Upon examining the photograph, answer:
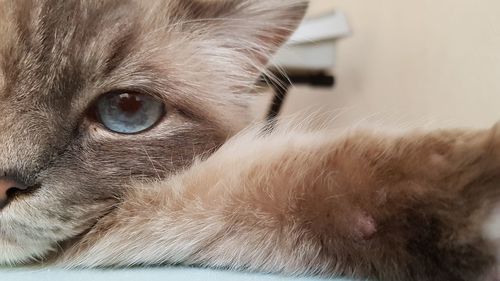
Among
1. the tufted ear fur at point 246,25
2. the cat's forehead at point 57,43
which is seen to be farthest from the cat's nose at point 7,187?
the tufted ear fur at point 246,25

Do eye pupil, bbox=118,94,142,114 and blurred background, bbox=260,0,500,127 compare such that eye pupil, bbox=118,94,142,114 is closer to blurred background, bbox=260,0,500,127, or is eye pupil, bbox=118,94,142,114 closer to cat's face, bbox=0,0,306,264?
cat's face, bbox=0,0,306,264

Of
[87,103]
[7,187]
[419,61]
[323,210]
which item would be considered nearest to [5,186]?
[7,187]

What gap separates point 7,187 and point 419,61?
113cm

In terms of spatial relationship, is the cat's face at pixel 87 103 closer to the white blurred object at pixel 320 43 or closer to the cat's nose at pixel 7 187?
the cat's nose at pixel 7 187

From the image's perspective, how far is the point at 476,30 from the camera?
1281 mm

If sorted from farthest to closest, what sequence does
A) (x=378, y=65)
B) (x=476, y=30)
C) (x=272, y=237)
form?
(x=378, y=65) → (x=476, y=30) → (x=272, y=237)

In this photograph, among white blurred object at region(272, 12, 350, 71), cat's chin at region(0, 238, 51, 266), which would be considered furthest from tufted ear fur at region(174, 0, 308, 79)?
white blurred object at region(272, 12, 350, 71)

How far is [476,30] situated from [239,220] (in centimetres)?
87

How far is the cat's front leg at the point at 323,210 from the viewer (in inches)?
19.5

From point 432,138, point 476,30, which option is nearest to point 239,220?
point 432,138

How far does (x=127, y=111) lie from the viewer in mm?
792

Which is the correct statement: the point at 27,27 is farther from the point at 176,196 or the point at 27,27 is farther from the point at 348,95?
the point at 348,95

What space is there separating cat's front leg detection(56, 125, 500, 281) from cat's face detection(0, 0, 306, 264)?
5 centimetres

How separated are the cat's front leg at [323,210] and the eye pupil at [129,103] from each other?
0.12 meters
